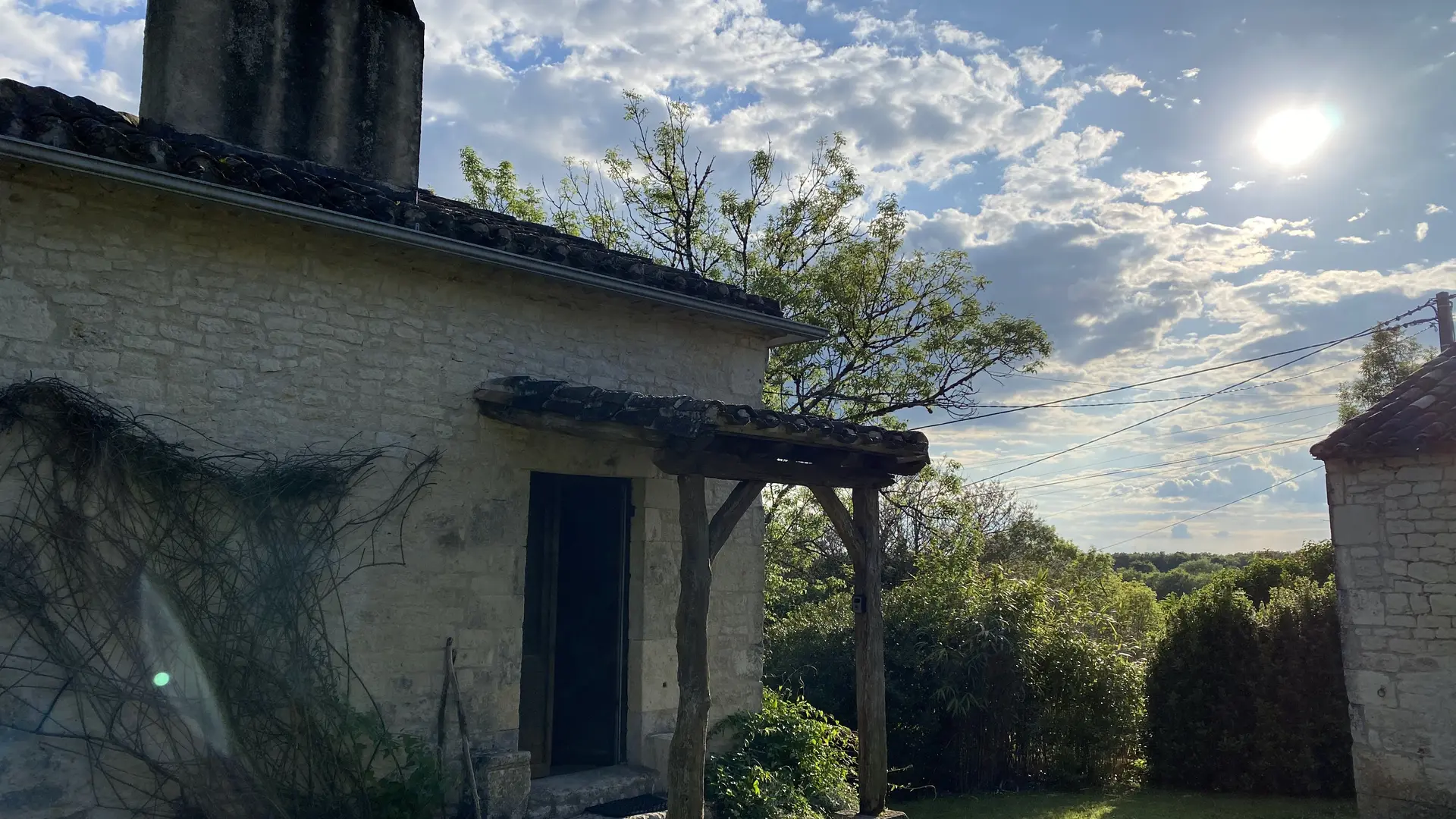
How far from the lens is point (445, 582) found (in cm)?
605

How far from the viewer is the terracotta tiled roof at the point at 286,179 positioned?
4613 millimetres

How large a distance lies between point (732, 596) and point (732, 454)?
6.81ft

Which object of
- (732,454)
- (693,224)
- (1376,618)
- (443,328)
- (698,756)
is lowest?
(698,756)

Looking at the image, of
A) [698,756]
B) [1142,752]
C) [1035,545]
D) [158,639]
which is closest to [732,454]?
[698,756]

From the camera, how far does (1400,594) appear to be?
750 cm

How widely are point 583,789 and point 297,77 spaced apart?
5708 mm

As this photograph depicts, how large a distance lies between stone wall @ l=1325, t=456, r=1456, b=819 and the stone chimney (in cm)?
865

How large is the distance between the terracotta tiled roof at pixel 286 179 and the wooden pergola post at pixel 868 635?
1.96 m

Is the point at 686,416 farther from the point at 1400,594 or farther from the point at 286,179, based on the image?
the point at 1400,594

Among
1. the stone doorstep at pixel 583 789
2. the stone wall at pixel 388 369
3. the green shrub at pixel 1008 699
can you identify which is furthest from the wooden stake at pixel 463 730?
the green shrub at pixel 1008 699

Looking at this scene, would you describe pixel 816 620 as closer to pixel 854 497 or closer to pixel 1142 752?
pixel 1142 752

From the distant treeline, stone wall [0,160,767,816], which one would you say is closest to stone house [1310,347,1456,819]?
stone wall [0,160,767,816]

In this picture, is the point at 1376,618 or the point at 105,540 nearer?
the point at 105,540

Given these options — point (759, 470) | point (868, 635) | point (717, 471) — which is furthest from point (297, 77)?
point (868, 635)
